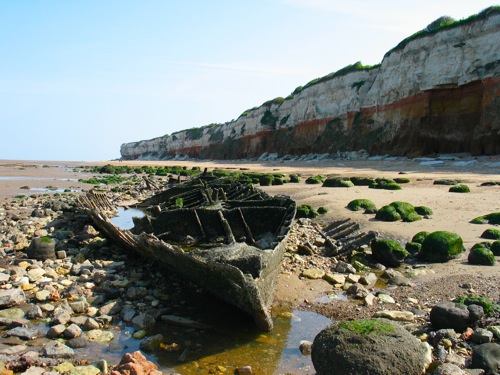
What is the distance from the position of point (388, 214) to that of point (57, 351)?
418 inches

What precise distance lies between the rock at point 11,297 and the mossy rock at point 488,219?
11.6 m

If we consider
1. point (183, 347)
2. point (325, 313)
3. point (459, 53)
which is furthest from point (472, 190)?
point (459, 53)

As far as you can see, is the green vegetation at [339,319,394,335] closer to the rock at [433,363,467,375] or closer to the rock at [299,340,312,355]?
the rock at [433,363,467,375]

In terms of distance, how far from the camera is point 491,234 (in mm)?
10484

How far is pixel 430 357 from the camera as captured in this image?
4918 millimetres

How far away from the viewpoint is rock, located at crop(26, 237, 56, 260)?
32.0ft

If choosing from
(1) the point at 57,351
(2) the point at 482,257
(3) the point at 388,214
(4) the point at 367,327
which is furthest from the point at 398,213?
(1) the point at 57,351

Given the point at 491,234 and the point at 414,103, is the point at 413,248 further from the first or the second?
the point at 414,103

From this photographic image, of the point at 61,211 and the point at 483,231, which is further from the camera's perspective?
the point at 61,211

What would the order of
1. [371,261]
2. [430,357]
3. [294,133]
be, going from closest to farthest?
1. [430,357]
2. [371,261]
3. [294,133]

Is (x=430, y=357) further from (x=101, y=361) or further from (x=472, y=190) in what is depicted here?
(x=472, y=190)

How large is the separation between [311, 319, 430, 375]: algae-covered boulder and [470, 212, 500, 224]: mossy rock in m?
8.73

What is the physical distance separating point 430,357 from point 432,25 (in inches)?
1734

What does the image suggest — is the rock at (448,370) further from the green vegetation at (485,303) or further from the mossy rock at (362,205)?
the mossy rock at (362,205)
